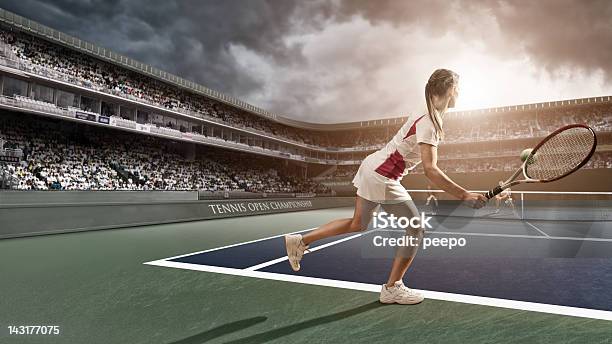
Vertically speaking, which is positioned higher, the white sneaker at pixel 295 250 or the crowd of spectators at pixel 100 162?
the crowd of spectators at pixel 100 162

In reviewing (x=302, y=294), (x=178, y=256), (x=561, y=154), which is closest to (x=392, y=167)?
(x=302, y=294)

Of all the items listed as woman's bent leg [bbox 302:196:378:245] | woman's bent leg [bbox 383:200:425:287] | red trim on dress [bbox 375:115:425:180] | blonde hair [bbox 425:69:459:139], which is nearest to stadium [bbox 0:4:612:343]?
red trim on dress [bbox 375:115:425:180]

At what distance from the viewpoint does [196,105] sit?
117ft

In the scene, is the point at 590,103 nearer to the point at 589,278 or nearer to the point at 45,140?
the point at 589,278

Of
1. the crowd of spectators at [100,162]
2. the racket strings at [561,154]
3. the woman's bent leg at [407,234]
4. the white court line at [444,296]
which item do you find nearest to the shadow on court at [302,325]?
the woman's bent leg at [407,234]

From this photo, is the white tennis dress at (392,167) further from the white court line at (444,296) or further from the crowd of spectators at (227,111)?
the crowd of spectators at (227,111)

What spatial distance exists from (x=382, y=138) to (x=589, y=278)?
4721cm

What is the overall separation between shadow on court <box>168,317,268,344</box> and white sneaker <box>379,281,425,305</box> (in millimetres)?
1290

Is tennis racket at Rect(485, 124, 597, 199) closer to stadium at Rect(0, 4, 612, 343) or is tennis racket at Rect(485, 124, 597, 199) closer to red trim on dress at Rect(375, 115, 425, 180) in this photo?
stadium at Rect(0, 4, 612, 343)

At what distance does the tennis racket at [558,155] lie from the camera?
3.75 meters

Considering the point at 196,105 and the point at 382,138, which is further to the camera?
the point at 382,138

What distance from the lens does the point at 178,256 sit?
6523mm

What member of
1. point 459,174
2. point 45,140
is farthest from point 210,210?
point 459,174

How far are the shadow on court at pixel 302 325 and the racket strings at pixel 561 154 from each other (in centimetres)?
237
